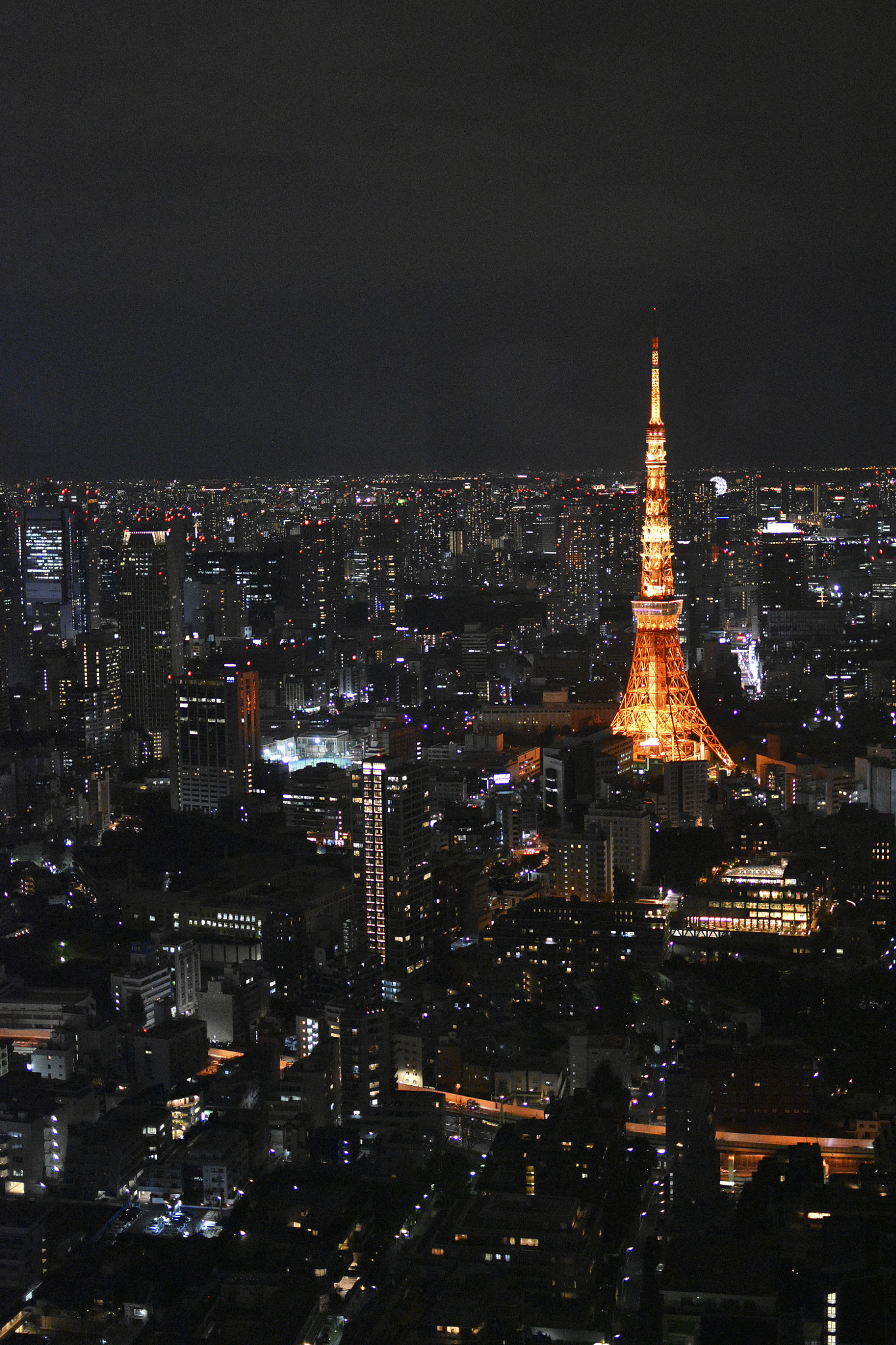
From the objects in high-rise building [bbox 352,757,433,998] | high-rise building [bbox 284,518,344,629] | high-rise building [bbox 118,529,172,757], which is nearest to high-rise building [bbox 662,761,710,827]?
high-rise building [bbox 352,757,433,998]

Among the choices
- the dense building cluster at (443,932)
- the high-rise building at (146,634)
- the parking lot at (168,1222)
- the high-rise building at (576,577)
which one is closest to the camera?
the dense building cluster at (443,932)

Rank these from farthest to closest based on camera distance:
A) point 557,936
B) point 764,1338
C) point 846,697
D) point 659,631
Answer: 1. point 846,697
2. point 659,631
3. point 557,936
4. point 764,1338

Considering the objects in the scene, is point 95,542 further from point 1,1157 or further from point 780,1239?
point 780,1239

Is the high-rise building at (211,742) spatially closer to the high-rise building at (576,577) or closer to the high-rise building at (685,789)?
the high-rise building at (685,789)

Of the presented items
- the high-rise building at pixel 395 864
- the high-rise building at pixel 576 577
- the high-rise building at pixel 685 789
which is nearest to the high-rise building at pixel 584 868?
the high-rise building at pixel 395 864

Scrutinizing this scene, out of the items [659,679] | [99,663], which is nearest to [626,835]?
[659,679]

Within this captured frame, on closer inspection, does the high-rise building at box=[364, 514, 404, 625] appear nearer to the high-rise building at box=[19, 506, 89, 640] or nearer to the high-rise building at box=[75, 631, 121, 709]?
the high-rise building at box=[19, 506, 89, 640]


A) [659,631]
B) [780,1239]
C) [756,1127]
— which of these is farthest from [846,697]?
[780,1239]
